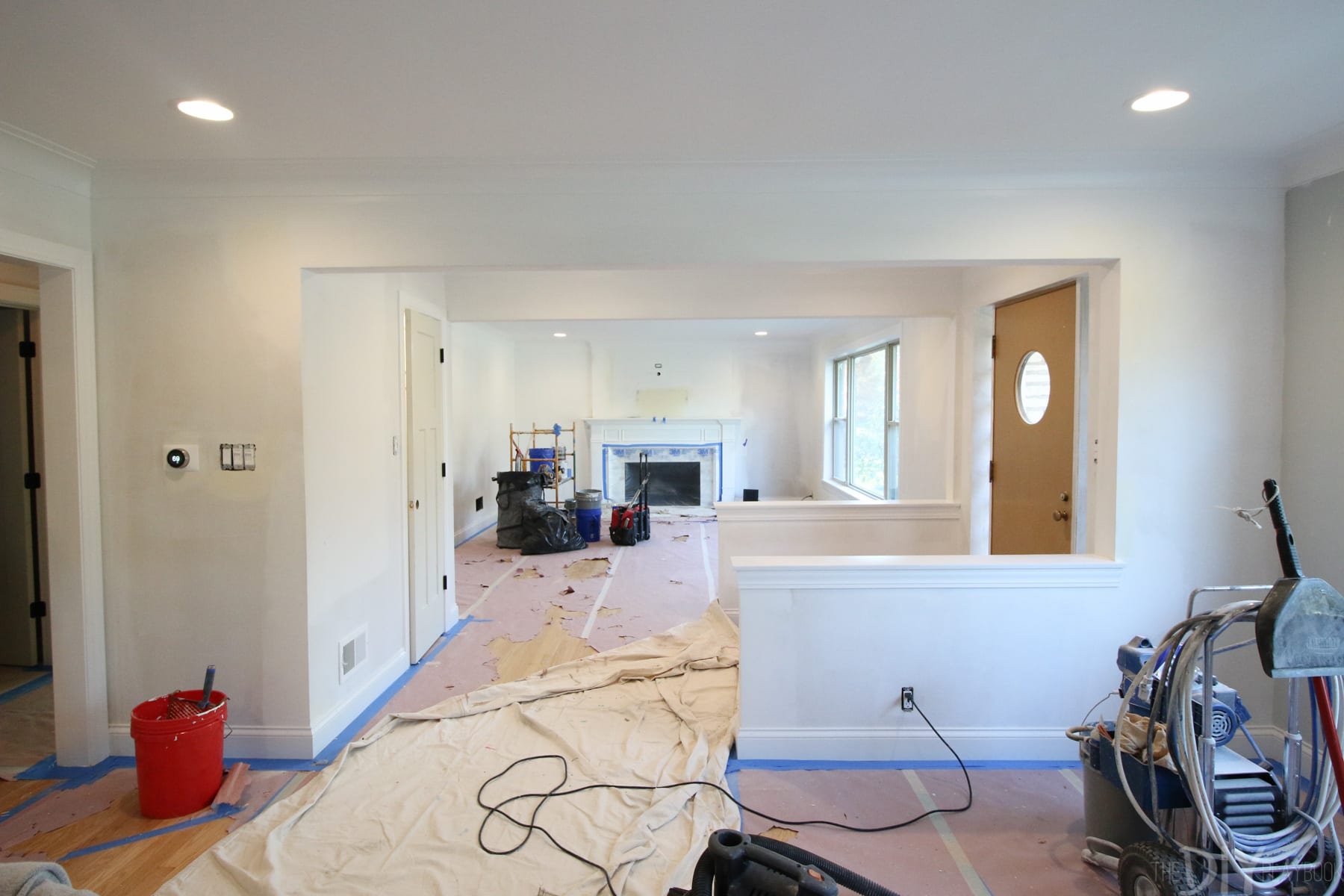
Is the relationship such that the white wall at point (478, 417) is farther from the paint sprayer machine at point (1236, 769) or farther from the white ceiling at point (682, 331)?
the paint sprayer machine at point (1236, 769)

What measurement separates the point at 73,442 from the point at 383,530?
1279 millimetres

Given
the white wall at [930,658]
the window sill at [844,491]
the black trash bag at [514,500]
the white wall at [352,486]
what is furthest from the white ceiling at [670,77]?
the window sill at [844,491]

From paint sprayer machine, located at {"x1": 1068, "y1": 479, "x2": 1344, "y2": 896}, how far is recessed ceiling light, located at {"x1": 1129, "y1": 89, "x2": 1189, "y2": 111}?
4.01ft

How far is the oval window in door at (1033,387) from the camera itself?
11.5 ft

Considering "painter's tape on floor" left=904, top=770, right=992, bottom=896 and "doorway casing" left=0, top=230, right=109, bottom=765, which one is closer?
"painter's tape on floor" left=904, top=770, right=992, bottom=896

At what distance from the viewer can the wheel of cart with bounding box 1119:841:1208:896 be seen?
1708 millimetres

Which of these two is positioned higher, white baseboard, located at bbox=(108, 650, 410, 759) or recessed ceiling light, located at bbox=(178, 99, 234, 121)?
recessed ceiling light, located at bbox=(178, 99, 234, 121)

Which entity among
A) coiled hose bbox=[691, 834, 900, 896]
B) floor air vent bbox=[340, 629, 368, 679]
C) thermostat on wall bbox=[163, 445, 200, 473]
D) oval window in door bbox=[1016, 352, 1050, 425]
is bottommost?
floor air vent bbox=[340, 629, 368, 679]

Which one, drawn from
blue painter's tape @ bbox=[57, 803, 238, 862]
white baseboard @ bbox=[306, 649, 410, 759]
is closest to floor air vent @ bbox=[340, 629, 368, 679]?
white baseboard @ bbox=[306, 649, 410, 759]

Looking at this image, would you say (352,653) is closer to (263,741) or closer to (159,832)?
(263,741)

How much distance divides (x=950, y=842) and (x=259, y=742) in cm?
272

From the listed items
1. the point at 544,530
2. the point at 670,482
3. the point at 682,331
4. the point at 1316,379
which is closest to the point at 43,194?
the point at 544,530

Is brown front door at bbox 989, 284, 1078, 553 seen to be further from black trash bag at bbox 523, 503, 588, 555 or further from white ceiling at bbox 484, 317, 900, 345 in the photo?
black trash bag at bbox 523, 503, 588, 555

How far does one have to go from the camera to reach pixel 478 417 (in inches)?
309
